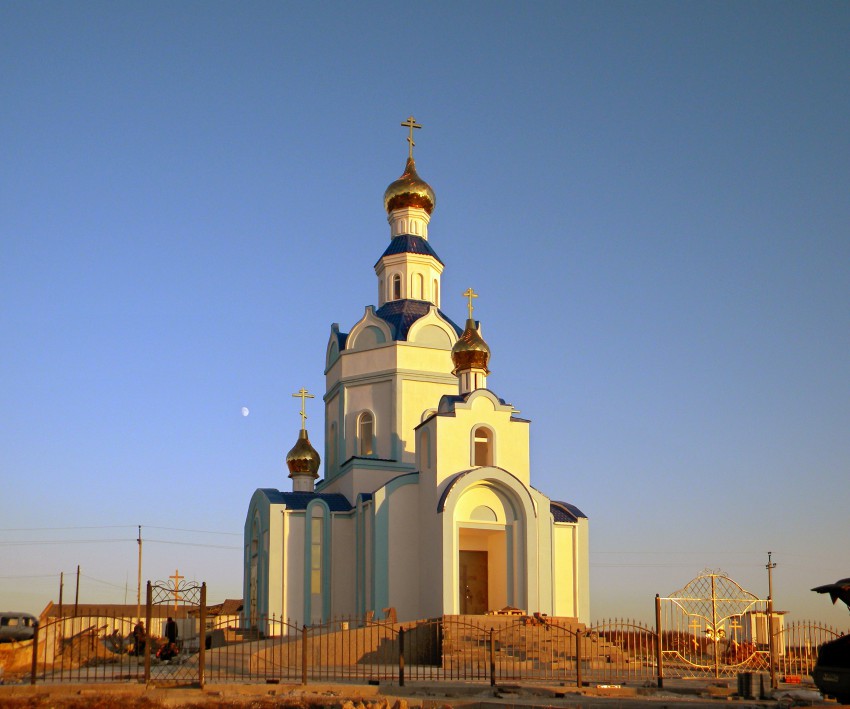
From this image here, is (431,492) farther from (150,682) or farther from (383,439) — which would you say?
(150,682)

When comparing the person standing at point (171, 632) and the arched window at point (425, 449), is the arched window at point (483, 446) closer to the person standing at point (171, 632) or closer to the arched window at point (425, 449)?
the arched window at point (425, 449)

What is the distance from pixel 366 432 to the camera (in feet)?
93.8

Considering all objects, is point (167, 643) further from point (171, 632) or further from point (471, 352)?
point (471, 352)

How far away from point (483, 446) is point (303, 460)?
21.6ft

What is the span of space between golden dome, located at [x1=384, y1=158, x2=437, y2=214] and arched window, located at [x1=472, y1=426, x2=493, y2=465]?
27.7 ft

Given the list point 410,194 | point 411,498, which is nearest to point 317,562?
point 411,498

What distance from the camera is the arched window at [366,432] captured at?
2833cm

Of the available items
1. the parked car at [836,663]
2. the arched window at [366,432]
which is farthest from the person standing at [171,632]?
the parked car at [836,663]

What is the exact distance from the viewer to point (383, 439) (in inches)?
1099

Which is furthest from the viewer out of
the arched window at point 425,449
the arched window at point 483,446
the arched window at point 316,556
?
the arched window at point 316,556

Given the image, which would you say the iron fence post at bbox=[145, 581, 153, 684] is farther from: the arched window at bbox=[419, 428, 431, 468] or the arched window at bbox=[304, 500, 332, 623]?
the arched window at bbox=[304, 500, 332, 623]

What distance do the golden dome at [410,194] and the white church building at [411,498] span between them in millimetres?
58

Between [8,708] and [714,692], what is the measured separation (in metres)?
9.38

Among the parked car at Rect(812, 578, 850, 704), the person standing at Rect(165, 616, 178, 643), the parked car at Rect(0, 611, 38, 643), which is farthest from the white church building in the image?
the parked car at Rect(812, 578, 850, 704)
